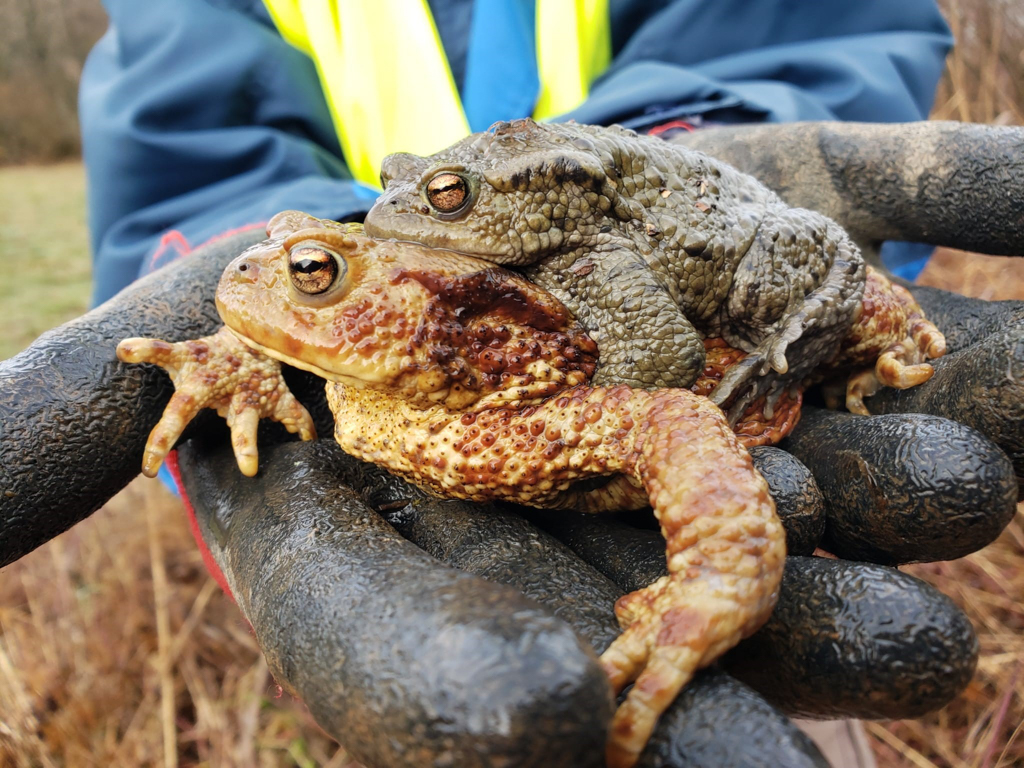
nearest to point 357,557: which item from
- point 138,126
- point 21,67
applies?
point 138,126

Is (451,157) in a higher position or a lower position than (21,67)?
higher

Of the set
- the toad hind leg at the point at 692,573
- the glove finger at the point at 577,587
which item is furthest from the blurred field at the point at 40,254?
the toad hind leg at the point at 692,573

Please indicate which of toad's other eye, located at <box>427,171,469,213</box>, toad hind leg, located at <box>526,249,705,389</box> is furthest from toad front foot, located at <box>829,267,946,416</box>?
toad's other eye, located at <box>427,171,469,213</box>

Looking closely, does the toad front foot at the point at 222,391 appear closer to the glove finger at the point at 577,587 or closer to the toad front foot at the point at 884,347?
the glove finger at the point at 577,587

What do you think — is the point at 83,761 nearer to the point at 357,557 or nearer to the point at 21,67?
the point at 357,557

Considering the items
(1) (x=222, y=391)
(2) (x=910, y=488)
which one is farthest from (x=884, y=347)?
(1) (x=222, y=391)

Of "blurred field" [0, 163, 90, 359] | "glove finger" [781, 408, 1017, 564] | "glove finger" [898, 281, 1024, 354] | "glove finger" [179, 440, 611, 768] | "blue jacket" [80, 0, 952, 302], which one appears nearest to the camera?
"glove finger" [179, 440, 611, 768]

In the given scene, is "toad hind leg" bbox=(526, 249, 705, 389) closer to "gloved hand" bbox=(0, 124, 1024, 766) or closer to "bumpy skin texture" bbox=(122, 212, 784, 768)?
"bumpy skin texture" bbox=(122, 212, 784, 768)
